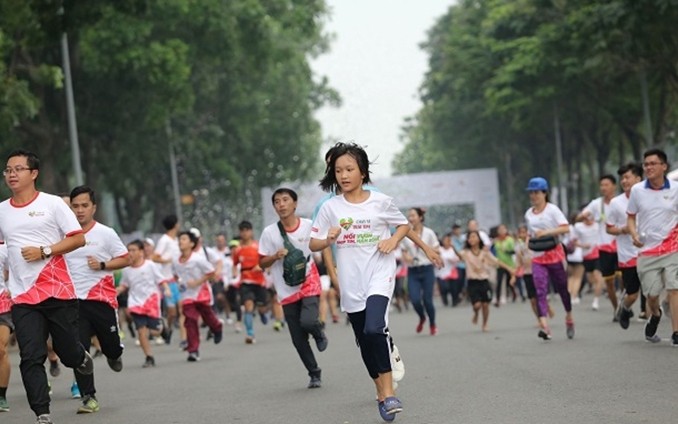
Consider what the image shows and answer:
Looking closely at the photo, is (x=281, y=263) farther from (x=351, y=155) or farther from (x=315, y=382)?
(x=351, y=155)

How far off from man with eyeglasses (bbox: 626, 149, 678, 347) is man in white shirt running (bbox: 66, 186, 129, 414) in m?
4.98

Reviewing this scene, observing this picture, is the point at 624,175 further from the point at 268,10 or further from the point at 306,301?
the point at 268,10

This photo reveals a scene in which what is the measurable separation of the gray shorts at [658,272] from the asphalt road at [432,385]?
60 centimetres

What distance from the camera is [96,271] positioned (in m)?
12.7

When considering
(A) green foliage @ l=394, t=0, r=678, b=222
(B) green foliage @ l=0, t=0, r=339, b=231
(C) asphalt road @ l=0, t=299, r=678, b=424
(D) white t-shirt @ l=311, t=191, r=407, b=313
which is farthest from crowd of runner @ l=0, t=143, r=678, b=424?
(A) green foliage @ l=394, t=0, r=678, b=222

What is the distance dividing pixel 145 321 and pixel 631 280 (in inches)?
250

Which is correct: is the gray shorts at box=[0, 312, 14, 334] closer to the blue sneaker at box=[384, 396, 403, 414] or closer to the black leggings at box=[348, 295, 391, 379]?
the black leggings at box=[348, 295, 391, 379]

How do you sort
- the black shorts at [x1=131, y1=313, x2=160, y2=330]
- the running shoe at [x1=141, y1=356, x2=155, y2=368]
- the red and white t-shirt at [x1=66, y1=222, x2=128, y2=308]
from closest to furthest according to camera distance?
the red and white t-shirt at [x1=66, y1=222, x2=128, y2=308]
the running shoe at [x1=141, y1=356, x2=155, y2=368]
the black shorts at [x1=131, y1=313, x2=160, y2=330]

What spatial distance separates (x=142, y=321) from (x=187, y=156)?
3493cm

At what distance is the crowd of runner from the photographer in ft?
32.9

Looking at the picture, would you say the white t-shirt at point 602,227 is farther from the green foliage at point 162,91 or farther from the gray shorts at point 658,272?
the green foliage at point 162,91

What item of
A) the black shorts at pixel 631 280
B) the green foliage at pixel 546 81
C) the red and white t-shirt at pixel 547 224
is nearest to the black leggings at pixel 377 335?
the black shorts at pixel 631 280

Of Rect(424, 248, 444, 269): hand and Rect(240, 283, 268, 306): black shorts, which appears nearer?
Rect(424, 248, 444, 269): hand

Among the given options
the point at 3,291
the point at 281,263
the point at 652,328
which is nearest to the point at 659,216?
the point at 652,328
